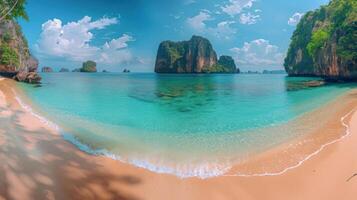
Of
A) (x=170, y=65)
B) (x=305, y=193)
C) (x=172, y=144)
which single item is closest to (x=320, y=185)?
(x=305, y=193)

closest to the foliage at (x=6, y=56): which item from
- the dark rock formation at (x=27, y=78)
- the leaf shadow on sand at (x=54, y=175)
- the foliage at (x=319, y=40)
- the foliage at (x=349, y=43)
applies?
the dark rock formation at (x=27, y=78)

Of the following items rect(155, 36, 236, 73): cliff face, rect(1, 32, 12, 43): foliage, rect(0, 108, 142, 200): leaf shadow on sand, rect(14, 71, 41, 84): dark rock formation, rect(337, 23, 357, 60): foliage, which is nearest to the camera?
rect(0, 108, 142, 200): leaf shadow on sand

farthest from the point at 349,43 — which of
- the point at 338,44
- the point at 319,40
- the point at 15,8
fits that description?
the point at 15,8

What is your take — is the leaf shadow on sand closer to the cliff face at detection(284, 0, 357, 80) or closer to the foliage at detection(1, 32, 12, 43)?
the cliff face at detection(284, 0, 357, 80)

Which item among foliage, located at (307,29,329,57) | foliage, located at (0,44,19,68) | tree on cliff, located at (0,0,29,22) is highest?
foliage, located at (307,29,329,57)

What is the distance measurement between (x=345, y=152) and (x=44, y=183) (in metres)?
8.39

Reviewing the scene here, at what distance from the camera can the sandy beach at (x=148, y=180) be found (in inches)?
200

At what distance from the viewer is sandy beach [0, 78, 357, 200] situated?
5078mm

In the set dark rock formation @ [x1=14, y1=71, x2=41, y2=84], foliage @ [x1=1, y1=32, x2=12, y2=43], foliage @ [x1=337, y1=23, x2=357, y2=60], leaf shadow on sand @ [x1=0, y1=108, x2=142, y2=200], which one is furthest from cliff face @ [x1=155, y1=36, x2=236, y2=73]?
leaf shadow on sand @ [x1=0, y1=108, x2=142, y2=200]

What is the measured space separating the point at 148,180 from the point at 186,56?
555 ft

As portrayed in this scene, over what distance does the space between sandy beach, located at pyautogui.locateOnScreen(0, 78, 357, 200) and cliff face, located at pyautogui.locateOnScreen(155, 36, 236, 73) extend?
165 m

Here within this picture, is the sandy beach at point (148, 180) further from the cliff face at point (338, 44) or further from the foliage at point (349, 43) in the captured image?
the cliff face at point (338, 44)

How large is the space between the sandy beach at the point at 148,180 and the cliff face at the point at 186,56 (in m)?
165

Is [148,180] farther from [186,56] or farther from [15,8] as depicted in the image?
[186,56]
